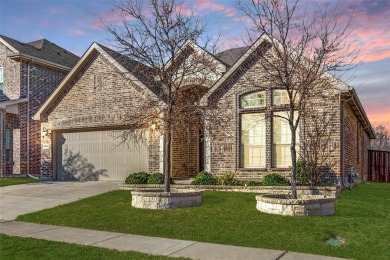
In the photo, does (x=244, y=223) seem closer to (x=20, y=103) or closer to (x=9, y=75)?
(x=20, y=103)

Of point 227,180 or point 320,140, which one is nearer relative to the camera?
point 320,140

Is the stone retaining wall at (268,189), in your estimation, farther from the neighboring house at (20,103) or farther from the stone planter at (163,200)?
the neighboring house at (20,103)

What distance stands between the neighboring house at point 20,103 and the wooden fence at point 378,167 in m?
22.7

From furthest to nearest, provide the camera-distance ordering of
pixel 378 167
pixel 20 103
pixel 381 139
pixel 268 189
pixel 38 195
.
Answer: pixel 381 139, pixel 378 167, pixel 20 103, pixel 38 195, pixel 268 189

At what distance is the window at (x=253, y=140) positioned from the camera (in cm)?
1555

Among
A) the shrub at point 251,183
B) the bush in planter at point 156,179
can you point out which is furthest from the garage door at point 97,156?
the shrub at point 251,183

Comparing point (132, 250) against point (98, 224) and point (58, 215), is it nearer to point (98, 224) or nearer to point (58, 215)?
point (98, 224)

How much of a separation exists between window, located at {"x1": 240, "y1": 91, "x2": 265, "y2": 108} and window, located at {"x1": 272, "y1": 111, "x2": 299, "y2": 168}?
94cm

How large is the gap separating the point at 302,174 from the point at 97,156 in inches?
399

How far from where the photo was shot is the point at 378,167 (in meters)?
29.1

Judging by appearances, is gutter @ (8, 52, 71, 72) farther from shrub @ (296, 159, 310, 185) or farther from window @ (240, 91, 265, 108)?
shrub @ (296, 159, 310, 185)

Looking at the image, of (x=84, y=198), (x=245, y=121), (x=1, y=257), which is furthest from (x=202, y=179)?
(x=1, y=257)

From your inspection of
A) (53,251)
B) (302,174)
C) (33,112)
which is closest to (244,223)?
(53,251)

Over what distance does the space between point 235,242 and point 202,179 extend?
7265mm
